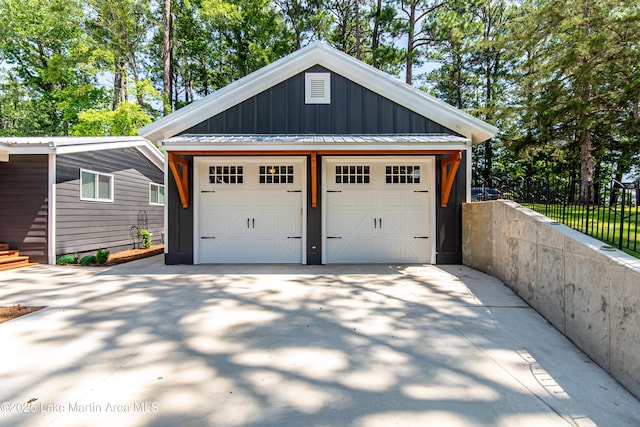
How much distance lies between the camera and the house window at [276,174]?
696cm

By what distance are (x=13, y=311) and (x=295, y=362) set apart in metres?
3.90

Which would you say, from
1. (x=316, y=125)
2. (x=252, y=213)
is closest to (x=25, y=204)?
(x=252, y=213)

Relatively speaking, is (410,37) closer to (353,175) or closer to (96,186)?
(353,175)

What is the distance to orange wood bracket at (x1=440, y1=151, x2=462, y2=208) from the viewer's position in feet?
20.7

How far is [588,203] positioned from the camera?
12.0ft

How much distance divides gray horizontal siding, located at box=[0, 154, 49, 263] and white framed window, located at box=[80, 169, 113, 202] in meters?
0.93

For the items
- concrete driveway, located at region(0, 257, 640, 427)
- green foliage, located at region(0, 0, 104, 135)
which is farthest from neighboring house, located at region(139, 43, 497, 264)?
green foliage, located at region(0, 0, 104, 135)

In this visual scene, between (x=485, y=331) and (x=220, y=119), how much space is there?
6.48 metres

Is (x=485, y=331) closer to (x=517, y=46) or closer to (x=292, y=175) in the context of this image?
(x=292, y=175)

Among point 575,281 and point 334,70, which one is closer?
point 575,281

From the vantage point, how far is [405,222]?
272 inches

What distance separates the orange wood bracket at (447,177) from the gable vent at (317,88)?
2970 millimetres

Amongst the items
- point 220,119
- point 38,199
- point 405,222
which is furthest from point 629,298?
point 38,199

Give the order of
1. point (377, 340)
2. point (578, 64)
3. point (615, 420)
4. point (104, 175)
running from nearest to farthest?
point (615, 420) → point (377, 340) → point (104, 175) → point (578, 64)
